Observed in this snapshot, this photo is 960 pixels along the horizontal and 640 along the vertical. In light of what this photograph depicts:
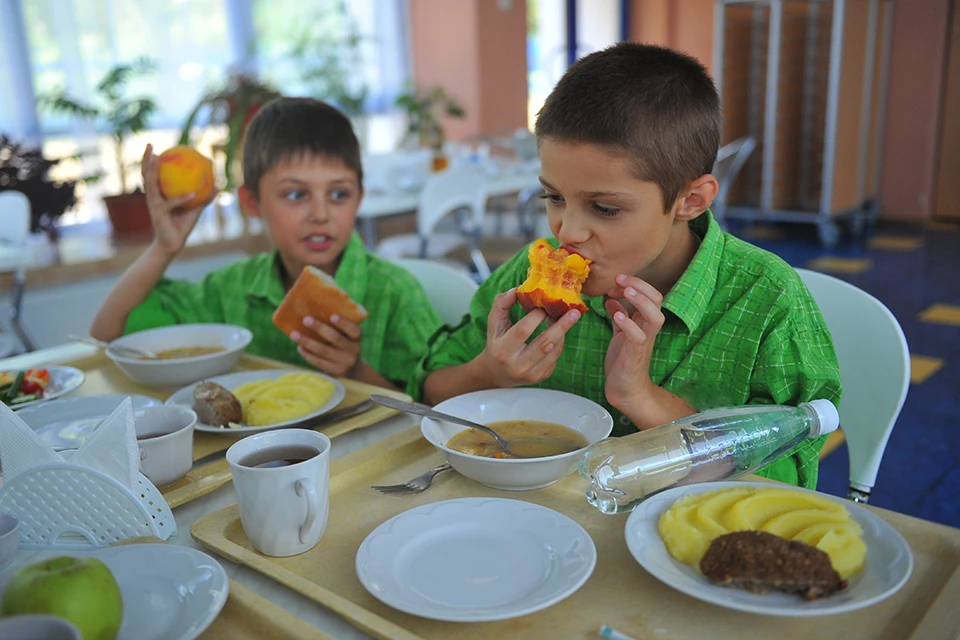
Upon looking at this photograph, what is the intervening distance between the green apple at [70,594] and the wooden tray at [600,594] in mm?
195

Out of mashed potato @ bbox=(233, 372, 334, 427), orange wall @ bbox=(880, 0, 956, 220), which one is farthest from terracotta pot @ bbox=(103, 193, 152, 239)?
orange wall @ bbox=(880, 0, 956, 220)

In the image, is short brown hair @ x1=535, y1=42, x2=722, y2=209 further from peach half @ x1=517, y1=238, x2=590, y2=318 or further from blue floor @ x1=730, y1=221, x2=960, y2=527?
blue floor @ x1=730, y1=221, x2=960, y2=527

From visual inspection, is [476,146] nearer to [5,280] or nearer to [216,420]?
[5,280]

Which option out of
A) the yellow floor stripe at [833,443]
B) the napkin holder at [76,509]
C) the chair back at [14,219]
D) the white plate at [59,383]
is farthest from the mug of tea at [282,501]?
the chair back at [14,219]

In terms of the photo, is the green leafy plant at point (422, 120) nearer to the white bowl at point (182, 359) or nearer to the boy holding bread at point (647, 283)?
the white bowl at point (182, 359)

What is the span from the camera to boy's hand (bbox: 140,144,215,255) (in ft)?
5.78

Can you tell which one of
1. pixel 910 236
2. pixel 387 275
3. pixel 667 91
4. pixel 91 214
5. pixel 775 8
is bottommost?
pixel 910 236

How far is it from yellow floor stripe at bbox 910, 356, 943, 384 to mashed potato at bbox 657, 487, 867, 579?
3.06 m

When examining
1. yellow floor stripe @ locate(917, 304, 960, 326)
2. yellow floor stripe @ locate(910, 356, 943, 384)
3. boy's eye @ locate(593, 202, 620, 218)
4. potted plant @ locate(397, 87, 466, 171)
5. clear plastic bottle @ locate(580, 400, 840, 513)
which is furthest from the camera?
potted plant @ locate(397, 87, 466, 171)

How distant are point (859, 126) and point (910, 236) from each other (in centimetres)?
104

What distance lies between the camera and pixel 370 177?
15.6ft

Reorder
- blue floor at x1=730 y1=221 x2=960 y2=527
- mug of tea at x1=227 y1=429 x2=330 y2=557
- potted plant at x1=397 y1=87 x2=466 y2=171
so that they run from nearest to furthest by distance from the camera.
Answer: mug of tea at x1=227 y1=429 x2=330 y2=557
blue floor at x1=730 y1=221 x2=960 y2=527
potted plant at x1=397 y1=87 x2=466 y2=171

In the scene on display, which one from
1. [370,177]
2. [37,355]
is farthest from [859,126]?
[37,355]

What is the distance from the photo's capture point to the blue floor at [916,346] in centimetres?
260
